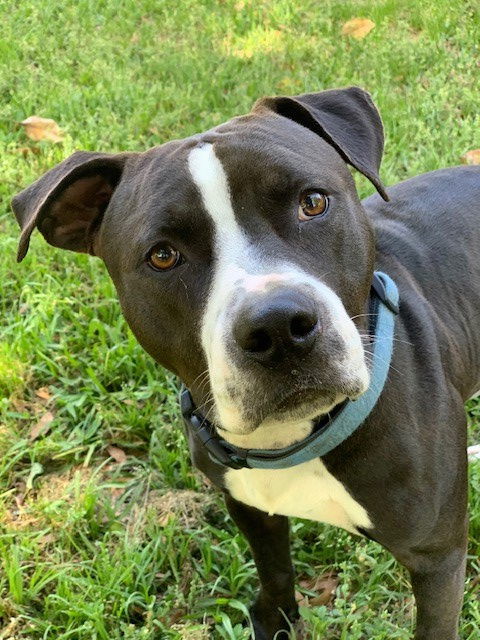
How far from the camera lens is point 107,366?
3854 mm

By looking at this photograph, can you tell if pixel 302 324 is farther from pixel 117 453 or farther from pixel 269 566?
pixel 117 453

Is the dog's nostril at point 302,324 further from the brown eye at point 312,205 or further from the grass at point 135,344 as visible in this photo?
the grass at point 135,344

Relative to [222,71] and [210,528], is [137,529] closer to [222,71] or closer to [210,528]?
[210,528]

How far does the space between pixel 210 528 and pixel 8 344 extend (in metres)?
1.42

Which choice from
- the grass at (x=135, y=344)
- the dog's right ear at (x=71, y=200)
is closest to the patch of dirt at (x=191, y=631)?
the grass at (x=135, y=344)

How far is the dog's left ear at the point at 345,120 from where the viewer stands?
248 cm

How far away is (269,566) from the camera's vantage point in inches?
114

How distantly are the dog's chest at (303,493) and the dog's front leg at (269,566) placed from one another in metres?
0.25

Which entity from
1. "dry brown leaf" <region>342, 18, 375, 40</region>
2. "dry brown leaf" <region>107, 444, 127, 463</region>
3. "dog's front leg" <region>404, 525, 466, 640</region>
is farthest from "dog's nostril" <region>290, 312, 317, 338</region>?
"dry brown leaf" <region>342, 18, 375, 40</region>

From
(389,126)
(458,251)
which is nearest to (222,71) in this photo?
(389,126)

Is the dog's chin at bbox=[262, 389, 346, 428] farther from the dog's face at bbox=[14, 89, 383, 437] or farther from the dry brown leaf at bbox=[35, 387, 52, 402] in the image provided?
the dry brown leaf at bbox=[35, 387, 52, 402]

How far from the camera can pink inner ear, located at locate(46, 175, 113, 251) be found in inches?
105

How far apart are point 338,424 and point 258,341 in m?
0.48

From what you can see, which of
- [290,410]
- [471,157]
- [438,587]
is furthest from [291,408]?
[471,157]
